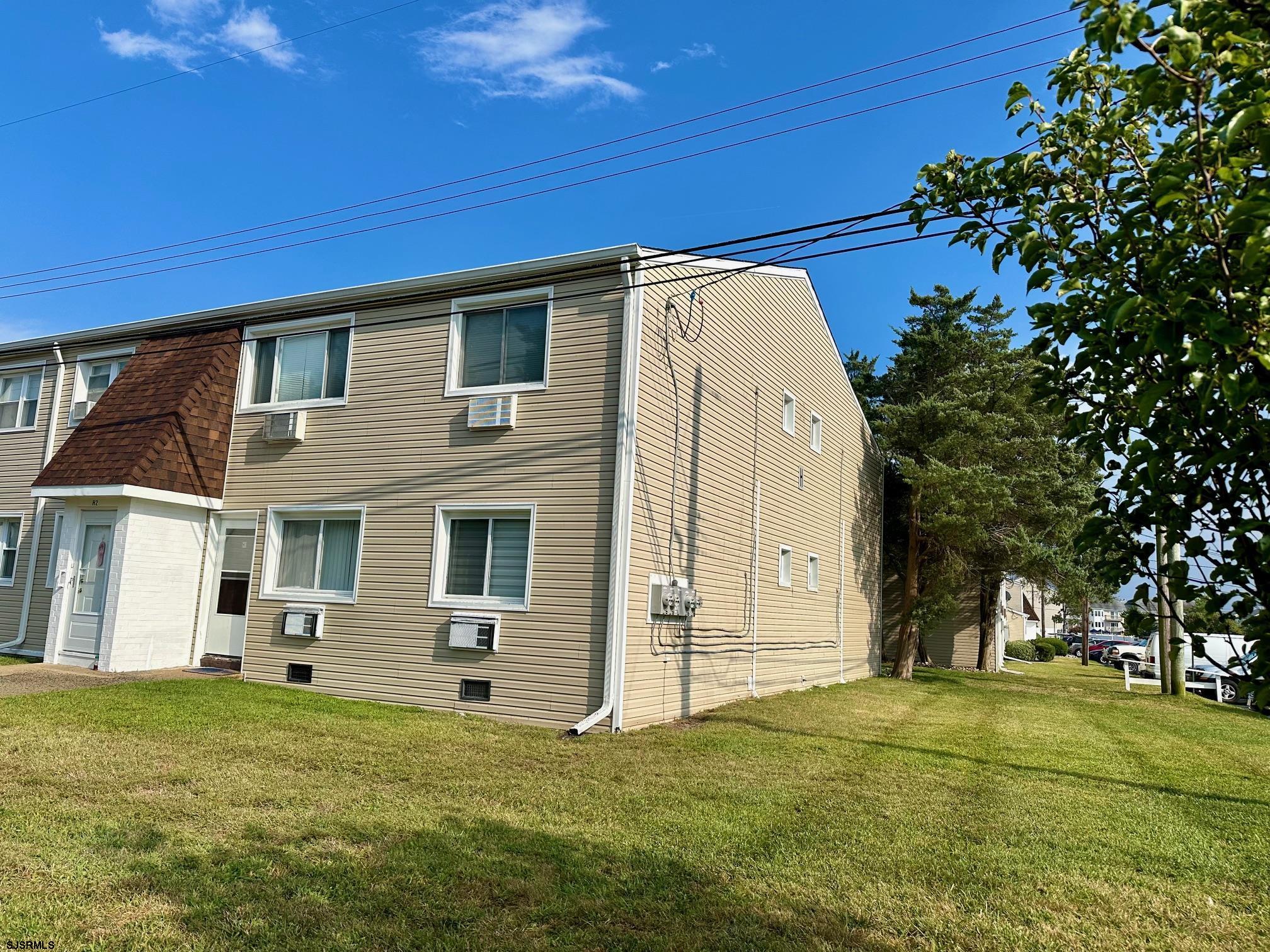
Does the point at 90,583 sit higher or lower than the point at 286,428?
lower

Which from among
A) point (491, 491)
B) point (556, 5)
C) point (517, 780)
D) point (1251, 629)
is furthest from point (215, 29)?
point (1251, 629)

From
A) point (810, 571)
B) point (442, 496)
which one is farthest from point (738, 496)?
point (442, 496)

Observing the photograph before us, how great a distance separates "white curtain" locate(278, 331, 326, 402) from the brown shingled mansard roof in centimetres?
91

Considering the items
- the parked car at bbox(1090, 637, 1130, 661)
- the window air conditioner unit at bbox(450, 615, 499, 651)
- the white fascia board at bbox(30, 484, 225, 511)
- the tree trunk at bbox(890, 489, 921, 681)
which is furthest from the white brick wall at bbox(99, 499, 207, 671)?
the parked car at bbox(1090, 637, 1130, 661)

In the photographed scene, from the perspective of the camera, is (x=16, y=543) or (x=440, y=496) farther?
(x=16, y=543)

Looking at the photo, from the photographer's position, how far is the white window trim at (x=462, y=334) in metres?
11.2

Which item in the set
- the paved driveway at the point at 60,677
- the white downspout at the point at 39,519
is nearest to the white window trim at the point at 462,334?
the paved driveway at the point at 60,677

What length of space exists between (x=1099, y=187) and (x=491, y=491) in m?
9.12

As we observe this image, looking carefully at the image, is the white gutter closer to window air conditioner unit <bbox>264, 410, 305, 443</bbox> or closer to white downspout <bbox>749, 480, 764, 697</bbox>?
white downspout <bbox>749, 480, 764, 697</bbox>

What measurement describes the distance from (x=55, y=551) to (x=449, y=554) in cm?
718

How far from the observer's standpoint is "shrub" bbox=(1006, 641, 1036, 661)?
136 ft

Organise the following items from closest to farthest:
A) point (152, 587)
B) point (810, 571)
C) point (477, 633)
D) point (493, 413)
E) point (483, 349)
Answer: point (477, 633) → point (493, 413) → point (483, 349) → point (152, 587) → point (810, 571)

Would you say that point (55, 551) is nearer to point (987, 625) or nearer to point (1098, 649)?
point (987, 625)

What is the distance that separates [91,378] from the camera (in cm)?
1548
